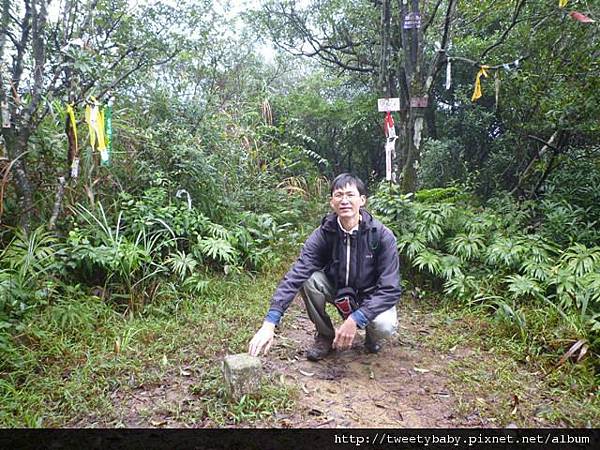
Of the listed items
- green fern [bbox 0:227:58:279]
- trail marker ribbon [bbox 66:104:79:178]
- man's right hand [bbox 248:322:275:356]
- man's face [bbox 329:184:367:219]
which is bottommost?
man's right hand [bbox 248:322:275:356]

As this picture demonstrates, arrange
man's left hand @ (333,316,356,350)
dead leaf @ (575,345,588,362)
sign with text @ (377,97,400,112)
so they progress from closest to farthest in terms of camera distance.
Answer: man's left hand @ (333,316,356,350) → dead leaf @ (575,345,588,362) → sign with text @ (377,97,400,112)

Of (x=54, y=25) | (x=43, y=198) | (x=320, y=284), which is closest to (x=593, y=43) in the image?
(x=320, y=284)

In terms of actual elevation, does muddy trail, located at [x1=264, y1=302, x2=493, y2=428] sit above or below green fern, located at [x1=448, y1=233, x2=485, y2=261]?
below

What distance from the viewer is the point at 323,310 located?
9.17 feet

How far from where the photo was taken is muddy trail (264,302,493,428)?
2182 millimetres

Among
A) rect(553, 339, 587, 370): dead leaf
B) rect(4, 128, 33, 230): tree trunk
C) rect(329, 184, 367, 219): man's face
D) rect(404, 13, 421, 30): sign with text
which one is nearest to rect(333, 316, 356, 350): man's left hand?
rect(329, 184, 367, 219): man's face

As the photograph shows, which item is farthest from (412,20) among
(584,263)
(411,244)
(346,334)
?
(346,334)

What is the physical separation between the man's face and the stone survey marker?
1.04 m

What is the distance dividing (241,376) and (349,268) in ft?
3.19

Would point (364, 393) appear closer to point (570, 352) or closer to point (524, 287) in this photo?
point (570, 352)

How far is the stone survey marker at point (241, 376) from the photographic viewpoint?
7.25 ft

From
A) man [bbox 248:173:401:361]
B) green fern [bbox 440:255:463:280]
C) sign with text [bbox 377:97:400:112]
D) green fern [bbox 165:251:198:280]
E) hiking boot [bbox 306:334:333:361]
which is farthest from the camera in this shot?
sign with text [bbox 377:97:400:112]

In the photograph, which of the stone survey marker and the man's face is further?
the man's face

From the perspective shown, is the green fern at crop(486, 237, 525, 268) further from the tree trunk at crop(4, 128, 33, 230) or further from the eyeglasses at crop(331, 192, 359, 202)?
the tree trunk at crop(4, 128, 33, 230)
